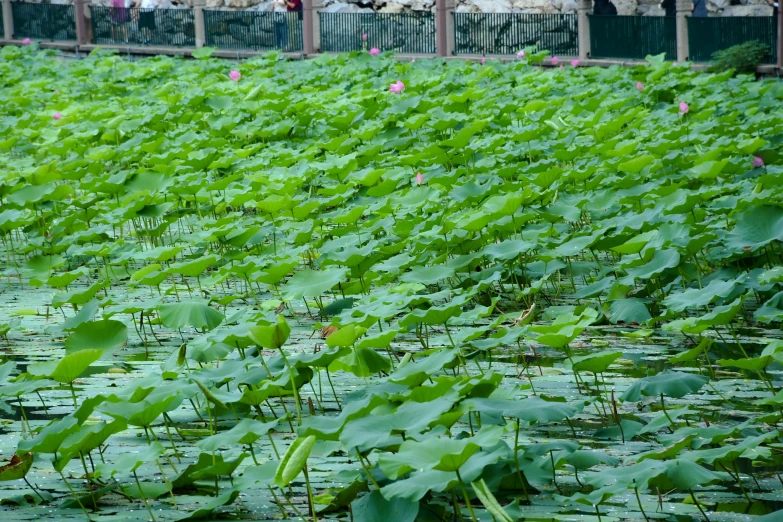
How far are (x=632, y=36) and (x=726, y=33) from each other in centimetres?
142

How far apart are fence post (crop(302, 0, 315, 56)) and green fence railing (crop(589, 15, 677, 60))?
16.1 ft

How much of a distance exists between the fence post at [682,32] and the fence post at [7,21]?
13.7 meters

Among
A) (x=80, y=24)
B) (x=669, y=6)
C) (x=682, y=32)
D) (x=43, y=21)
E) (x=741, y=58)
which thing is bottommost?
(x=741, y=58)

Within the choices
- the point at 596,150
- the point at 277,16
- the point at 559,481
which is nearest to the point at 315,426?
the point at 559,481

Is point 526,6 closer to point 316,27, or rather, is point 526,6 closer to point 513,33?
point 316,27

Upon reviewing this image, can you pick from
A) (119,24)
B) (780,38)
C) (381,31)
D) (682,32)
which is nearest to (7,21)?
(119,24)

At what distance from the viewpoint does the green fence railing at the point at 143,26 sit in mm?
19688

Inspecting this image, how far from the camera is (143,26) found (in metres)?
20.2

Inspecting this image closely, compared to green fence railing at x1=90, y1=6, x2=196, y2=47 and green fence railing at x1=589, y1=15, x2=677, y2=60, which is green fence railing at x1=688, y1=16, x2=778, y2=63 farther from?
green fence railing at x1=90, y1=6, x2=196, y2=47

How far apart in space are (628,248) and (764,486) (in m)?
1.61

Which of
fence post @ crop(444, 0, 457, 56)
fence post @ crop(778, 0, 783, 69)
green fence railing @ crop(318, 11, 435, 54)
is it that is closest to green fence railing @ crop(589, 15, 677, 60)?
fence post @ crop(778, 0, 783, 69)

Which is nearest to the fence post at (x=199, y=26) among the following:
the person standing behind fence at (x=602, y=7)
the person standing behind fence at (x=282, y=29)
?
the person standing behind fence at (x=282, y=29)

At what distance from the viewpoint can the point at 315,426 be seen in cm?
212

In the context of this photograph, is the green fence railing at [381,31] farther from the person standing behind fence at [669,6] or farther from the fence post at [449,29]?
the person standing behind fence at [669,6]
